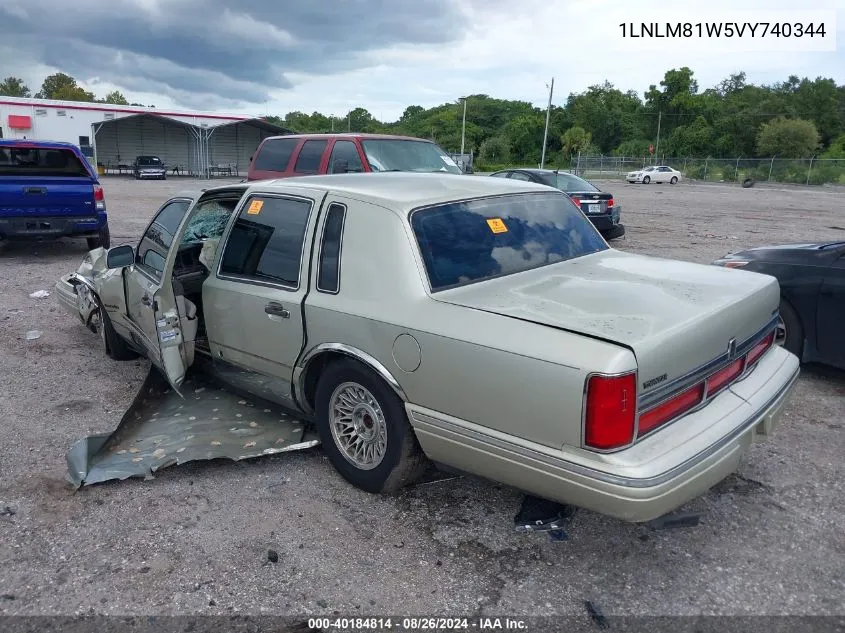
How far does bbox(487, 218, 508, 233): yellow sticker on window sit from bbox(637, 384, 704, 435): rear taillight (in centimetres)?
133

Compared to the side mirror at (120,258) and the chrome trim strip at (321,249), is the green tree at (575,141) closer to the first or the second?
the side mirror at (120,258)

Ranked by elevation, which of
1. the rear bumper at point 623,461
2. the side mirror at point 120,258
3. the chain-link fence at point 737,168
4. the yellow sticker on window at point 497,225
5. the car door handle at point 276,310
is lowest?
the rear bumper at point 623,461

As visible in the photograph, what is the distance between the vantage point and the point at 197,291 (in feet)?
14.9

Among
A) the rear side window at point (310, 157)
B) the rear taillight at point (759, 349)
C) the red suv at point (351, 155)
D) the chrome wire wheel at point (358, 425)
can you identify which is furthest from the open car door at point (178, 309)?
the rear side window at point (310, 157)

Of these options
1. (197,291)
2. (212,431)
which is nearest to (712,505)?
(212,431)

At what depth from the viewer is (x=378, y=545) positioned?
3.14m

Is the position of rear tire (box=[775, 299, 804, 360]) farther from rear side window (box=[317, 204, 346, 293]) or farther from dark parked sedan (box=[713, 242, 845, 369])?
rear side window (box=[317, 204, 346, 293])

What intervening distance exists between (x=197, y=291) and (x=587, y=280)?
264cm

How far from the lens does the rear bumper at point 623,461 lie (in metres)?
2.50

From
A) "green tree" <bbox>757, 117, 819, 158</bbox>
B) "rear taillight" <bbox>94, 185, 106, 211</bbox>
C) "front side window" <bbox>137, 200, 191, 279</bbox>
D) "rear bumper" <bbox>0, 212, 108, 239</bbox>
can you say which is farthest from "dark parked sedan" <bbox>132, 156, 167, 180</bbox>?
"green tree" <bbox>757, 117, 819, 158</bbox>

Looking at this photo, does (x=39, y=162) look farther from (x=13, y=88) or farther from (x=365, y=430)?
(x=13, y=88)

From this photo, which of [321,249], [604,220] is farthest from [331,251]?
[604,220]

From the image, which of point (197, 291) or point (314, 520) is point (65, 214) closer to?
point (197, 291)

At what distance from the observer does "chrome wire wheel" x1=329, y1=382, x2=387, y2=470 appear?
132 inches
